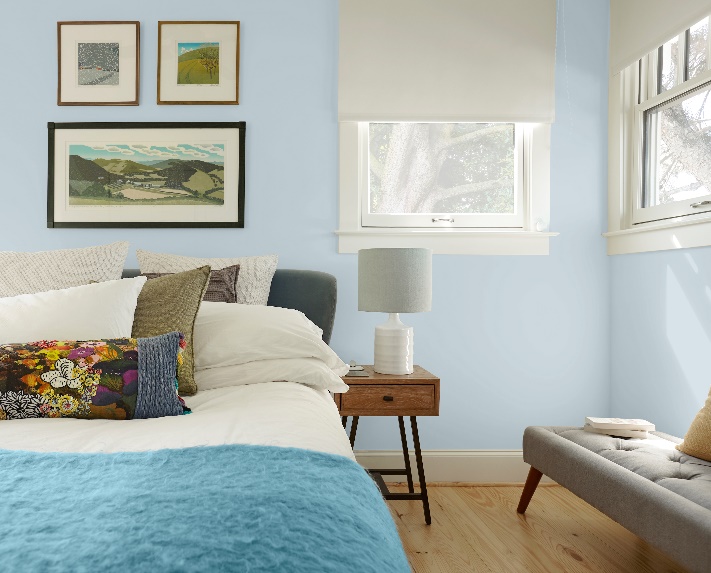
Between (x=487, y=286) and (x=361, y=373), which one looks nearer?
(x=361, y=373)

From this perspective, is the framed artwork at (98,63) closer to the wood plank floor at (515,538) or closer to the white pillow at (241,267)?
the white pillow at (241,267)

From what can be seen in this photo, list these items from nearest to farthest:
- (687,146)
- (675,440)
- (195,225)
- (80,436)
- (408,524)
→ (80,436) < (675,440) < (408,524) < (687,146) < (195,225)

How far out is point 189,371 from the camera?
1826 millimetres

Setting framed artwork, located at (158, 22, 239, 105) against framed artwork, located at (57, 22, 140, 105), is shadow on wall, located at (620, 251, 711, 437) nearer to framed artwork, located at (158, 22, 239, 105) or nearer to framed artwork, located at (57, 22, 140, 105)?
framed artwork, located at (158, 22, 239, 105)

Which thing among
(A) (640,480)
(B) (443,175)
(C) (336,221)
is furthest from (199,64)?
(A) (640,480)

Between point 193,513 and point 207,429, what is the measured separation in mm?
575

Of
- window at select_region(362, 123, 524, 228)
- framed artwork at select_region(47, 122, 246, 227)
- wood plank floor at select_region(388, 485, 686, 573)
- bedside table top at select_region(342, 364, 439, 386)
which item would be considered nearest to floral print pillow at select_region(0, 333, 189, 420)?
bedside table top at select_region(342, 364, 439, 386)

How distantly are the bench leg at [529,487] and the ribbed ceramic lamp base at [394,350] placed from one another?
0.64 meters

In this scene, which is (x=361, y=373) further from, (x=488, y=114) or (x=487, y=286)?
(x=488, y=114)

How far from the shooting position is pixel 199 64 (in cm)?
289

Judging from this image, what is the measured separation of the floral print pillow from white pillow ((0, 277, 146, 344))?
16 cm

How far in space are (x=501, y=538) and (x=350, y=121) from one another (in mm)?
1944

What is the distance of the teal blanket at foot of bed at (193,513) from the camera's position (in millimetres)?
671

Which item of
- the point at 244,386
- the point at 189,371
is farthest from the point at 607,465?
the point at 189,371
